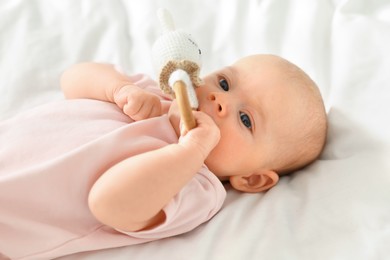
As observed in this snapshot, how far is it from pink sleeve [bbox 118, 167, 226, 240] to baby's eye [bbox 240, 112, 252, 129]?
13cm

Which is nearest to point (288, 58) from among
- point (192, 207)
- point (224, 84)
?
point (224, 84)

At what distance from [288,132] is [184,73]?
0.29m

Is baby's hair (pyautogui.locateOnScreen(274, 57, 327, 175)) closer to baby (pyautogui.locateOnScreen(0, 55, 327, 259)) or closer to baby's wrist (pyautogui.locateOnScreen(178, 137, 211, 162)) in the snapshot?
baby (pyautogui.locateOnScreen(0, 55, 327, 259))

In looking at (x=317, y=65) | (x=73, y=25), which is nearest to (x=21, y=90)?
(x=73, y=25)

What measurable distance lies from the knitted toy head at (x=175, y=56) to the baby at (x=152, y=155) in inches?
3.4

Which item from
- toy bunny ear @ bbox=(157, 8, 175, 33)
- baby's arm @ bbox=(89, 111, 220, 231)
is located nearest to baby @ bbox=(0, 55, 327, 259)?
baby's arm @ bbox=(89, 111, 220, 231)

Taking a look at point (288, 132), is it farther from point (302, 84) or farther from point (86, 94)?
point (86, 94)

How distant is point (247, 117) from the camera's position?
1069mm

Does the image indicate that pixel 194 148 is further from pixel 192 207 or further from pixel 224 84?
pixel 224 84

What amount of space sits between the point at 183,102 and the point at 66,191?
0.27m

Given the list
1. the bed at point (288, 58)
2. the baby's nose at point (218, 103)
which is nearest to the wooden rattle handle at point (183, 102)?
the baby's nose at point (218, 103)

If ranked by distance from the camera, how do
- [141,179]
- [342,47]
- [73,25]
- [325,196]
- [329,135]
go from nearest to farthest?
1. [141,179]
2. [325,196]
3. [329,135]
4. [342,47]
5. [73,25]

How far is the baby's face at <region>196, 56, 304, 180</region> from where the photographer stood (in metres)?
1.04

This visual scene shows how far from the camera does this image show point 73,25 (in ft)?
5.08
